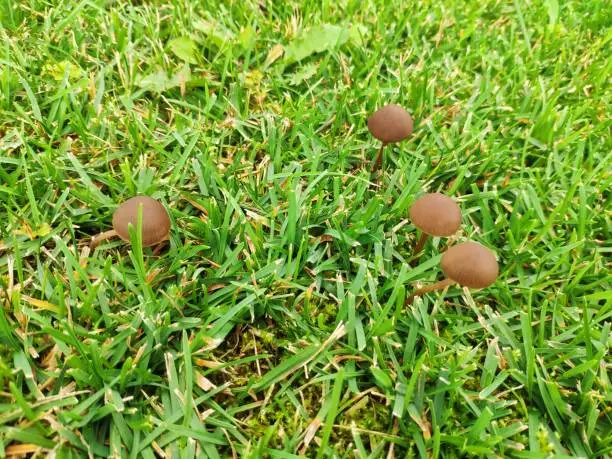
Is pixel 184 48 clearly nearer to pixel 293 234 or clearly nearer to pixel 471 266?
pixel 293 234

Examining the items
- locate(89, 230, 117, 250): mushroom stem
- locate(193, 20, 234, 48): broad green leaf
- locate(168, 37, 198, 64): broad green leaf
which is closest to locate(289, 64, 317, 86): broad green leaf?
locate(193, 20, 234, 48): broad green leaf

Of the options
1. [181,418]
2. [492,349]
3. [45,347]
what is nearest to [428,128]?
[492,349]

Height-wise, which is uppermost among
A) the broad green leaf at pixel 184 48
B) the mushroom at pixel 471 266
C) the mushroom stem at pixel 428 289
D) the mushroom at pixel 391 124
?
the mushroom at pixel 391 124

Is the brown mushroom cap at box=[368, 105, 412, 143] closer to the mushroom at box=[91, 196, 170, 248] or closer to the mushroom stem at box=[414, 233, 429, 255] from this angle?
the mushroom stem at box=[414, 233, 429, 255]

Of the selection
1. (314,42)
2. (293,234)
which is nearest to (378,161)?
(293,234)

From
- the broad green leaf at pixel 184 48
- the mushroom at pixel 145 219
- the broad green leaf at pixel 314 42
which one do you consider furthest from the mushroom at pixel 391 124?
the broad green leaf at pixel 184 48

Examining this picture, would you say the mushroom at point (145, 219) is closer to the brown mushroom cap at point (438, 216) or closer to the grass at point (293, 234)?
the grass at point (293, 234)

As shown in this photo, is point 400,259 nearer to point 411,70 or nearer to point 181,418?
point 181,418
